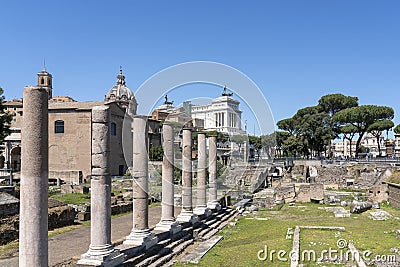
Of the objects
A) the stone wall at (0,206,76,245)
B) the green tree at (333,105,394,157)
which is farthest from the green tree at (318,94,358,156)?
the stone wall at (0,206,76,245)

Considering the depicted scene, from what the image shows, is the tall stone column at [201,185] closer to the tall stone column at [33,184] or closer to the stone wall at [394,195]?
the tall stone column at [33,184]

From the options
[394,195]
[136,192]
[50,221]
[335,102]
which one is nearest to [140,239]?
[136,192]

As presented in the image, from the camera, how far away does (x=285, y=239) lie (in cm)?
1179

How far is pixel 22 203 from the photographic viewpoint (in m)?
5.86

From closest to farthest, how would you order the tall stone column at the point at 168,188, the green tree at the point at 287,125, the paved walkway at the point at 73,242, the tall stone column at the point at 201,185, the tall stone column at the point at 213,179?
the paved walkway at the point at 73,242, the tall stone column at the point at 168,188, the tall stone column at the point at 201,185, the tall stone column at the point at 213,179, the green tree at the point at 287,125

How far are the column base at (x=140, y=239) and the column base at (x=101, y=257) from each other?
4.71 feet

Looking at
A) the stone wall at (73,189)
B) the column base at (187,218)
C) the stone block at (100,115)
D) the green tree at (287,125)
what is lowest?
the stone wall at (73,189)

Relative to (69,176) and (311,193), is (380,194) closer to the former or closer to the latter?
(311,193)

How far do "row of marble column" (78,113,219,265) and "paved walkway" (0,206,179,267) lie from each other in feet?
5.26

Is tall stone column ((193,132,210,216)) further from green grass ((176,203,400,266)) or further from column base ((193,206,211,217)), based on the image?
green grass ((176,203,400,266))

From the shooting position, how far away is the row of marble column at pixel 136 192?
7895mm

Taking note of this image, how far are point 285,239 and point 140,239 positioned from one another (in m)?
4.56

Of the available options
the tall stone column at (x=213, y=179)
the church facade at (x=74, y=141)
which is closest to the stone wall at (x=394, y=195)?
the tall stone column at (x=213, y=179)

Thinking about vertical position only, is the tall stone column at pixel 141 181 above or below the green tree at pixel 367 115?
below
